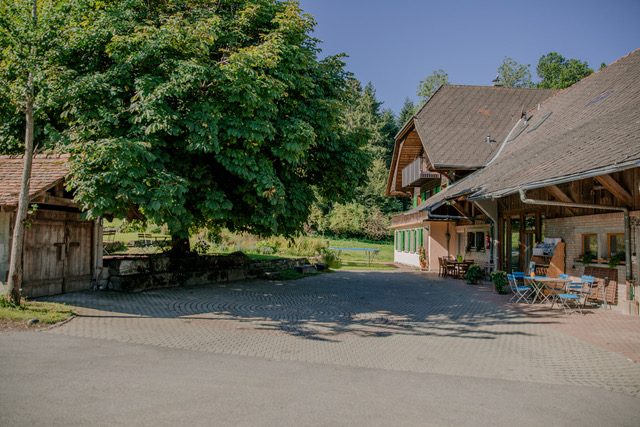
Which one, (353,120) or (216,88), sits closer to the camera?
(216,88)

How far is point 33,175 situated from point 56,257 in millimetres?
2094

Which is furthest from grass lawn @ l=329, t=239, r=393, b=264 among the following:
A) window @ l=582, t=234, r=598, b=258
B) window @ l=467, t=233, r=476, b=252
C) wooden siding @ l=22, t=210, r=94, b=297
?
wooden siding @ l=22, t=210, r=94, b=297

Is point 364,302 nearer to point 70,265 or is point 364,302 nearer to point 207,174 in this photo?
point 207,174

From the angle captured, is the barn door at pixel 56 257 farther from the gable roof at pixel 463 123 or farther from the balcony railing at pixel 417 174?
the balcony railing at pixel 417 174

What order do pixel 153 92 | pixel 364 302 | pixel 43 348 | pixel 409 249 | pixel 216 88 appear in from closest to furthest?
pixel 43 348 < pixel 153 92 < pixel 216 88 < pixel 364 302 < pixel 409 249

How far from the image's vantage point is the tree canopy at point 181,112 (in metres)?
8.60

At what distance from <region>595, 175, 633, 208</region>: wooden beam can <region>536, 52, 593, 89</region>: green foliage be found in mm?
39733

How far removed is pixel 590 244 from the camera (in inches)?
459

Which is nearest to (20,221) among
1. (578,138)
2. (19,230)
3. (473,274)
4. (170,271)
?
(19,230)

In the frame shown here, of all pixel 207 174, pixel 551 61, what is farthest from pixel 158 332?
pixel 551 61

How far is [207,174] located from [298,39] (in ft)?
13.7

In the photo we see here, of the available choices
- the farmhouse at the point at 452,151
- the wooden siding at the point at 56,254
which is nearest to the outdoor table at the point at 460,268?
→ the farmhouse at the point at 452,151

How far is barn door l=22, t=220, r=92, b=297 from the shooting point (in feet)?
33.6

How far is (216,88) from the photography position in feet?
31.6
